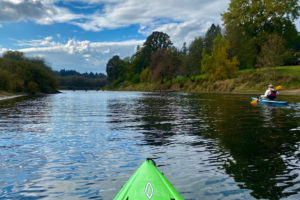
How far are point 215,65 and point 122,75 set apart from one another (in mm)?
110798

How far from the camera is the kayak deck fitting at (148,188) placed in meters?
4.59

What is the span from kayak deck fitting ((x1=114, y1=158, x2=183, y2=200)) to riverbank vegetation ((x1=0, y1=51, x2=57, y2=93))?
67.5 meters

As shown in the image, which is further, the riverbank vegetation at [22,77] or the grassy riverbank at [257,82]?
the riverbank vegetation at [22,77]

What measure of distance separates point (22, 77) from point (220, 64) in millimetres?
60067

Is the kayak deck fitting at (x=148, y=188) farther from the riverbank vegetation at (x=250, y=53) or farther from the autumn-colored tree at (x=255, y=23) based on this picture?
the autumn-colored tree at (x=255, y=23)

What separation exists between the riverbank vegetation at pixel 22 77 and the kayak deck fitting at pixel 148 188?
67457mm

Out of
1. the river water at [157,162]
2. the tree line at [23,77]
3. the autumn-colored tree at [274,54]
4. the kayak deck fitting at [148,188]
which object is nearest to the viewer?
the kayak deck fitting at [148,188]

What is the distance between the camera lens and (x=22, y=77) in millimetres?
82562

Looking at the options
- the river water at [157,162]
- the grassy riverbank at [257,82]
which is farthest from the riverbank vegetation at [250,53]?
the river water at [157,162]

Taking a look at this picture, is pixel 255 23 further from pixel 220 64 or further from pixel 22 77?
pixel 22 77

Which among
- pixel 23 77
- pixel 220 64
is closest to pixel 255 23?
pixel 220 64

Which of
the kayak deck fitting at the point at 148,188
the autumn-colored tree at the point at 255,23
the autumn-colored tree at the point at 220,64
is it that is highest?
the autumn-colored tree at the point at 255,23

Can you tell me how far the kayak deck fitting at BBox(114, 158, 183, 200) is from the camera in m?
4.59

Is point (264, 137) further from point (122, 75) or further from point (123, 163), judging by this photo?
point (122, 75)
